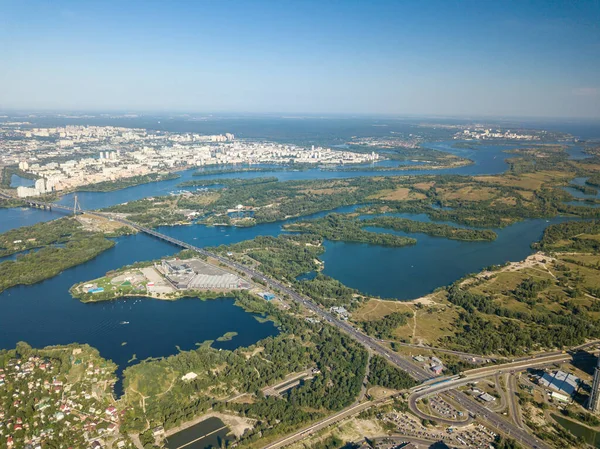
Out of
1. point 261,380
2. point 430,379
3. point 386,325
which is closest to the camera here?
point 261,380

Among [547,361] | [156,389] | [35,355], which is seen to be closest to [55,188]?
[35,355]

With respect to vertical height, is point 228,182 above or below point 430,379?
above

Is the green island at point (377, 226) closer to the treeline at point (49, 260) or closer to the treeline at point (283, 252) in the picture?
the treeline at point (283, 252)

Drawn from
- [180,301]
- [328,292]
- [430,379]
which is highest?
[328,292]

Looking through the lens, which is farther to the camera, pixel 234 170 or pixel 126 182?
pixel 234 170

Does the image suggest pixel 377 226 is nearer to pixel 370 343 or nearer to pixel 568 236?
pixel 568 236

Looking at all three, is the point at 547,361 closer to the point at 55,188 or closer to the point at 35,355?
the point at 35,355

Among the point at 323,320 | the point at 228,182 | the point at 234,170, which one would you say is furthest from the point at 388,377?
the point at 234,170
